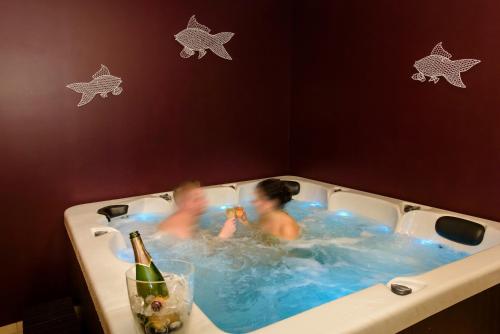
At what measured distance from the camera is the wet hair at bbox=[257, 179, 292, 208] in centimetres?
234

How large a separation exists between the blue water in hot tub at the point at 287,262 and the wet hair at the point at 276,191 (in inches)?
7.3

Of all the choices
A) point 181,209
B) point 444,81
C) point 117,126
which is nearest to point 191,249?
point 181,209

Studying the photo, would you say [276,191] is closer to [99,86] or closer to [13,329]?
[99,86]

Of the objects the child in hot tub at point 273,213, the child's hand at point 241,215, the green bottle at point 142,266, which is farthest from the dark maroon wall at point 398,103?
the green bottle at point 142,266

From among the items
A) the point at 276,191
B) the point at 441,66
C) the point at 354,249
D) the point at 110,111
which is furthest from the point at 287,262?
the point at 110,111

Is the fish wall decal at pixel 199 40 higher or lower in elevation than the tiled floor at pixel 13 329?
higher

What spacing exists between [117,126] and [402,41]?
1.74 m

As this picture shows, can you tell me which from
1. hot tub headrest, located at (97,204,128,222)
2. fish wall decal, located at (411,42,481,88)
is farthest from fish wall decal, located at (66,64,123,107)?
fish wall decal, located at (411,42,481,88)

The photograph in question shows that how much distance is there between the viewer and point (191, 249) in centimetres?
191

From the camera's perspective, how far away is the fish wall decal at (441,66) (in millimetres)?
1782

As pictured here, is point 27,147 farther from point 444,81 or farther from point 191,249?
point 444,81

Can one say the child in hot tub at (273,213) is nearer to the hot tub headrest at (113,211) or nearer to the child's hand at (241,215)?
the child's hand at (241,215)

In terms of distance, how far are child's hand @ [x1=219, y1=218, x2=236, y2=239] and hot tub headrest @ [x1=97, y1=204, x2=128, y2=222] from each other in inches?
22.2

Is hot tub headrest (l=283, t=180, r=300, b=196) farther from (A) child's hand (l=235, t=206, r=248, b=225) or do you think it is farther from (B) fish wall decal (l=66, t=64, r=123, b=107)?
(B) fish wall decal (l=66, t=64, r=123, b=107)
